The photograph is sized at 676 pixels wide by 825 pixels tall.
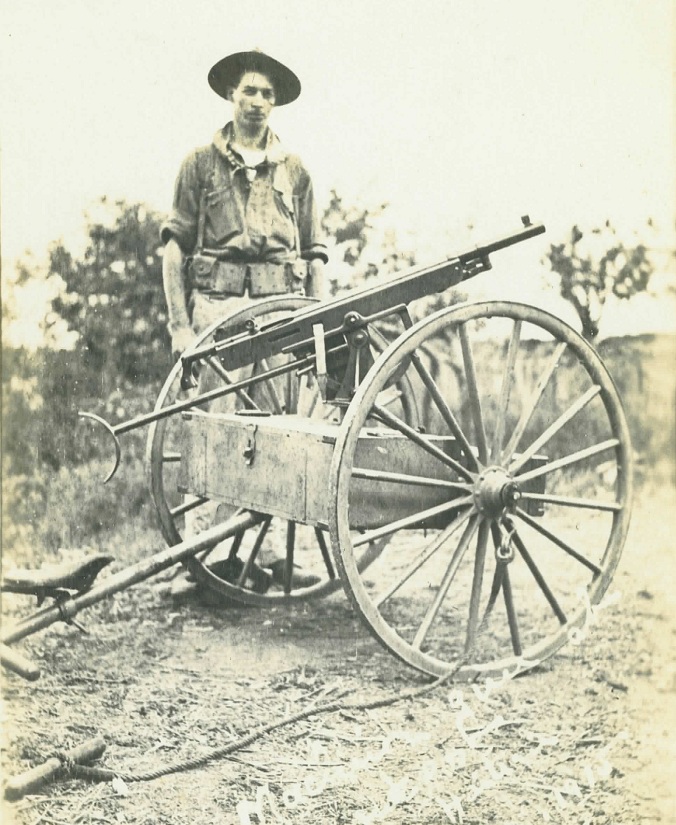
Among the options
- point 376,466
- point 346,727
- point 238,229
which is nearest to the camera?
point 346,727

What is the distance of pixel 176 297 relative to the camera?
4.34 m

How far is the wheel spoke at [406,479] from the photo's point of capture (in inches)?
127

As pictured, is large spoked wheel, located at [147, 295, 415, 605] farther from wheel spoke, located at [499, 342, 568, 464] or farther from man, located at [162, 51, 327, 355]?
wheel spoke, located at [499, 342, 568, 464]

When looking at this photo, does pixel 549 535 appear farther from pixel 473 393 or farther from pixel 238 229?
pixel 238 229

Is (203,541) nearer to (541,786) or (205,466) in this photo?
(205,466)

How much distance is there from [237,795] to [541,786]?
92 cm

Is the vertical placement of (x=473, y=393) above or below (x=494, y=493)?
above

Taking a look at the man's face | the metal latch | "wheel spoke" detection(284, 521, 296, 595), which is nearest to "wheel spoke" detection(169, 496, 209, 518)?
"wheel spoke" detection(284, 521, 296, 595)

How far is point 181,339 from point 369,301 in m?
1.23

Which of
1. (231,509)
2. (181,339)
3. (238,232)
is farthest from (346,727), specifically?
(238,232)

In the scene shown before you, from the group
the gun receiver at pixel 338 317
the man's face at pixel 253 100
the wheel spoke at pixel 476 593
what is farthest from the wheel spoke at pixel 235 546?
the man's face at pixel 253 100

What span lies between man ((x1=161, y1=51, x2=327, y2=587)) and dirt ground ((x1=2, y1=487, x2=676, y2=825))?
1.00 m

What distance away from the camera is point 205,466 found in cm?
387

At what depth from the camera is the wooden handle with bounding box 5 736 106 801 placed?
279 centimetres
